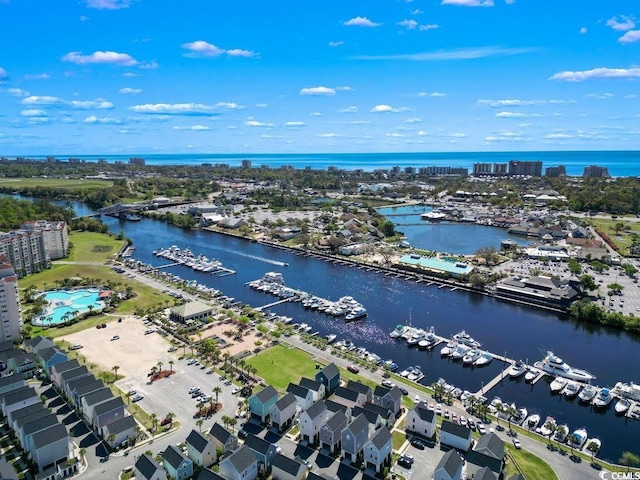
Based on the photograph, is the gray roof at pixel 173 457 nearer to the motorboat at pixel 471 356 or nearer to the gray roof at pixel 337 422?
the gray roof at pixel 337 422

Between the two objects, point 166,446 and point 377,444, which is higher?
point 377,444

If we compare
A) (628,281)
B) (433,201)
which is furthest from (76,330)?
(433,201)

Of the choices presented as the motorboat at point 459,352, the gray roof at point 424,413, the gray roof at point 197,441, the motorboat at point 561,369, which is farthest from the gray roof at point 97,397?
the motorboat at point 561,369

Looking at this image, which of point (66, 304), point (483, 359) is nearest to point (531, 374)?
point (483, 359)

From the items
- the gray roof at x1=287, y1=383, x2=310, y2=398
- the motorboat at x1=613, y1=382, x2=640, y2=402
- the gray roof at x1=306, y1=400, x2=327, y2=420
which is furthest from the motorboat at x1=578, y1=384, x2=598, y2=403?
the gray roof at x1=287, y1=383, x2=310, y2=398

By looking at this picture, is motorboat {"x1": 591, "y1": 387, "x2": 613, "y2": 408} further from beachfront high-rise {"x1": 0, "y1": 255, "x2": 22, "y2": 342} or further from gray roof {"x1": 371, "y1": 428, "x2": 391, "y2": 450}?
beachfront high-rise {"x1": 0, "y1": 255, "x2": 22, "y2": 342}

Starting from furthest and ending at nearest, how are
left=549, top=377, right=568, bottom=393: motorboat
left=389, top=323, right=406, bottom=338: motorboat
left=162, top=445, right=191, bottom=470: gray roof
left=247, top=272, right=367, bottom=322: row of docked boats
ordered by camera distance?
1. left=247, top=272, right=367, bottom=322: row of docked boats
2. left=389, top=323, right=406, bottom=338: motorboat
3. left=549, top=377, right=568, bottom=393: motorboat
4. left=162, top=445, right=191, bottom=470: gray roof

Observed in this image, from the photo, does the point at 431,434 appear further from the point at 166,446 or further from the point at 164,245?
the point at 164,245
